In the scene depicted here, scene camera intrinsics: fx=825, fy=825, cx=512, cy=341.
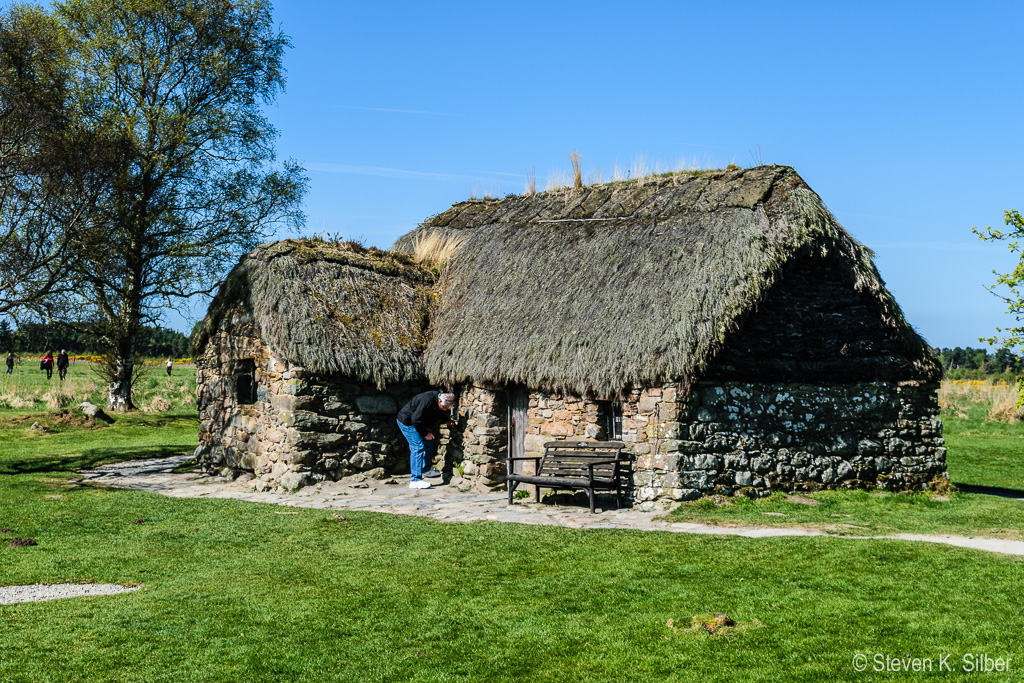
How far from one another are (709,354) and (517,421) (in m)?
3.88

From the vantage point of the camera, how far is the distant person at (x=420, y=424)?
14250 mm

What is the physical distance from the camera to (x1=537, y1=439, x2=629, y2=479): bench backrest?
1196 cm

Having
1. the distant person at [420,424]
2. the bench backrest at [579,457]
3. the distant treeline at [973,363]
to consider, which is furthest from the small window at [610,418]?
the distant treeline at [973,363]

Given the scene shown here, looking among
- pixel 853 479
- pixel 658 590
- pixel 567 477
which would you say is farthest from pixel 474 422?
pixel 658 590

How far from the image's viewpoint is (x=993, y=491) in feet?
47.2

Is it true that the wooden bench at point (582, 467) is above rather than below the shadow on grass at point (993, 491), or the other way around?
above

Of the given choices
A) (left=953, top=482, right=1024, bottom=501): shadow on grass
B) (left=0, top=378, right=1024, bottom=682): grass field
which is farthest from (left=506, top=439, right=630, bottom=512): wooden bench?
(left=953, top=482, right=1024, bottom=501): shadow on grass

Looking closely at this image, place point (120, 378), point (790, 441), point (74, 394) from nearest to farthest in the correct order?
1. point (790, 441)
2. point (120, 378)
3. point (74, 394)

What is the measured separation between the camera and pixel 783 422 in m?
12.5

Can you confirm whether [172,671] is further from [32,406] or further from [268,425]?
[32,406]

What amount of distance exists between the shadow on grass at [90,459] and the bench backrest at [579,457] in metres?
10.4

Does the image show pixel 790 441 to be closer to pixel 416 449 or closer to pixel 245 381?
pixel 416 449

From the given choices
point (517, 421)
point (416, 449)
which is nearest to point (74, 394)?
point (416, 449)

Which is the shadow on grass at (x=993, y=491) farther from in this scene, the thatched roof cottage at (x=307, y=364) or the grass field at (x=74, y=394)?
the grass field at (x=74, y=394)
